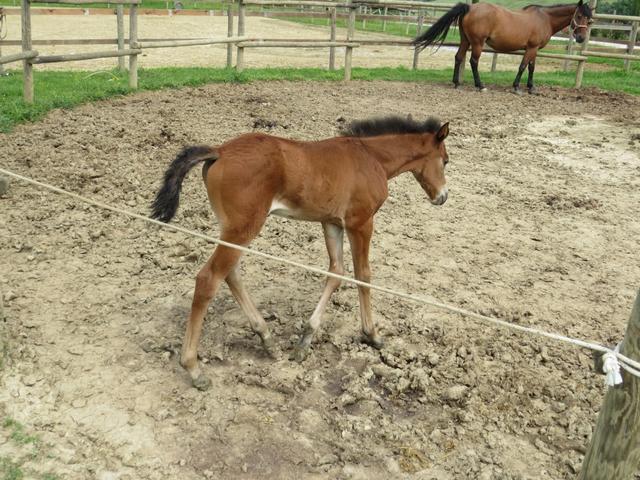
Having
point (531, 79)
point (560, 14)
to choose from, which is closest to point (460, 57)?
point (531, 79)

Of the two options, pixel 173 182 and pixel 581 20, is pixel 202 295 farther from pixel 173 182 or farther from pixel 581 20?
pixel 581 20

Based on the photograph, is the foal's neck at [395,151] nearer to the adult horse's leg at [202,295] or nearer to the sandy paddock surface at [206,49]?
the adult horse's leg at [202,295]

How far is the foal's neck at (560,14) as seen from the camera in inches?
521

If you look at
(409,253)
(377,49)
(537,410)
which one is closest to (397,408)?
(537,410)

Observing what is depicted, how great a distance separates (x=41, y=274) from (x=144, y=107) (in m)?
4.75

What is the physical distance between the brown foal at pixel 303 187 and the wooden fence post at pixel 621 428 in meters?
1.70

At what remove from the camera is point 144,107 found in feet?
28.3

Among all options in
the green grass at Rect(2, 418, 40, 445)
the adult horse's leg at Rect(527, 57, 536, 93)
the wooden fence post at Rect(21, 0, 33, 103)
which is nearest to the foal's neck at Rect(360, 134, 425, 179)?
the green grass at Rect(2, 418, 40, 445)

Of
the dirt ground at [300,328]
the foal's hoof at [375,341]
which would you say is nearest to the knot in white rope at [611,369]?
the dirt ground at [300,328]

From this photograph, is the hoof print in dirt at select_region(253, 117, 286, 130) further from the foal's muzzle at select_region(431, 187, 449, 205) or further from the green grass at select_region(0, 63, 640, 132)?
the foal's muzzle at select_region(431, 187, 449, 205)

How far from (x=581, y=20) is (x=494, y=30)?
2433 mm

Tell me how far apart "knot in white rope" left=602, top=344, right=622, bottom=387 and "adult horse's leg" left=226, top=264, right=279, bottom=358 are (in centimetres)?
202

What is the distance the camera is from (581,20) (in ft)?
44.1

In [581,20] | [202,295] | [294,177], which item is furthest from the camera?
[581,20]
